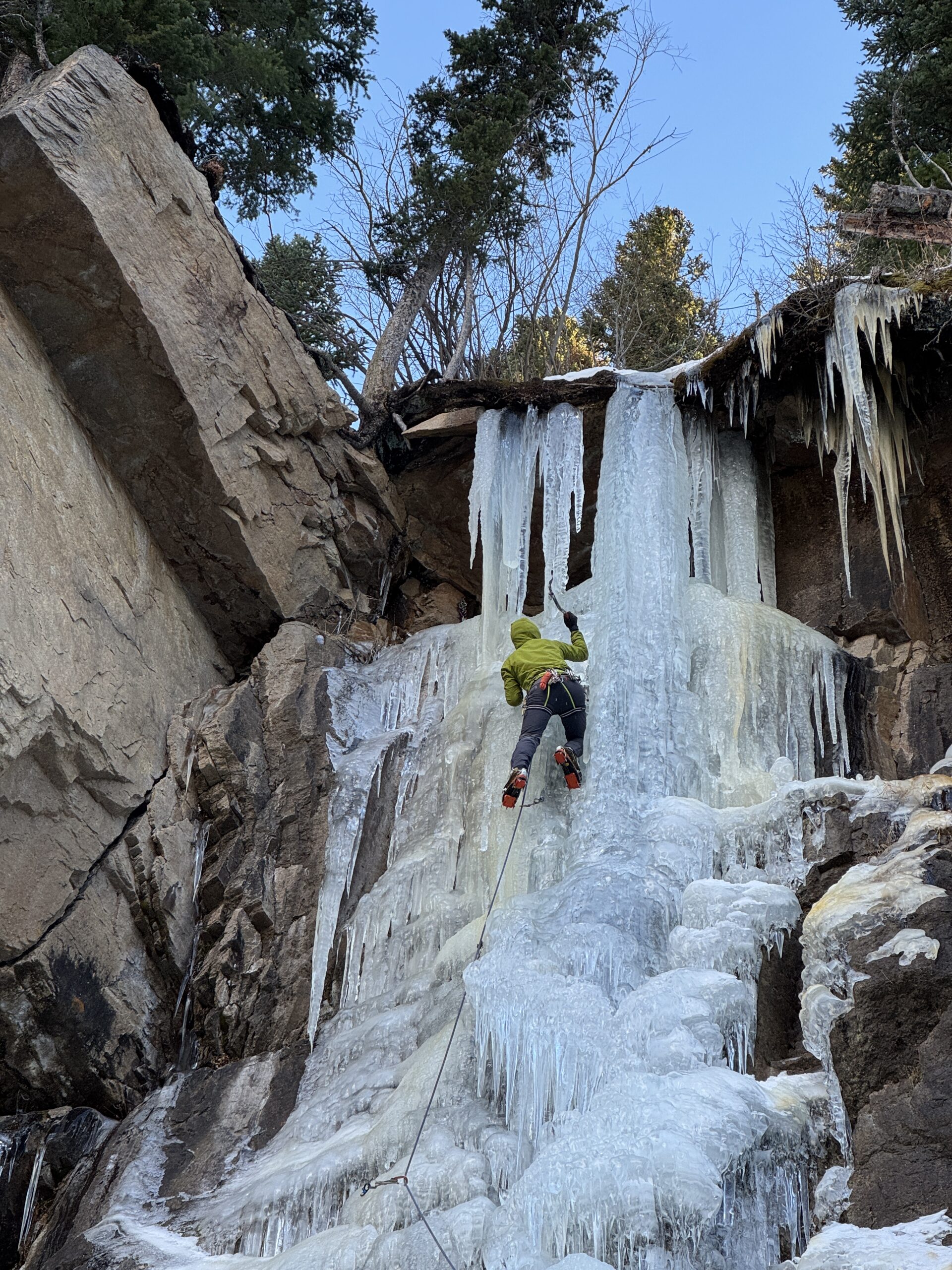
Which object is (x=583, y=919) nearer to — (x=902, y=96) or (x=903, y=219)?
(x=903, y=219)

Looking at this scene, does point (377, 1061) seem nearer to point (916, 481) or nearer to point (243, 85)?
point (916, 481)

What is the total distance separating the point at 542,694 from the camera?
7555 millimetres

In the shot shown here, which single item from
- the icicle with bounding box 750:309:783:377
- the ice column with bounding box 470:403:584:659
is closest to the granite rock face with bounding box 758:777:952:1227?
the ice column with bounding box 470:403:584:659

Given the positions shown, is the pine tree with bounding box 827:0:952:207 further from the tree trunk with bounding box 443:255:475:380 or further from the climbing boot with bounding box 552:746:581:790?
the climbing boot with bounding box 552:746:581:790

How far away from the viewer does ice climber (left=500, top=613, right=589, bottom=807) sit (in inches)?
291

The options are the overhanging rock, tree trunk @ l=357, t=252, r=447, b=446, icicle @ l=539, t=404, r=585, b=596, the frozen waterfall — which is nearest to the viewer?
the frozen waterfall

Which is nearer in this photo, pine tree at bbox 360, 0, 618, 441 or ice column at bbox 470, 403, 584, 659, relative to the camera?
ice column at bbox 470, 403, 584, 659

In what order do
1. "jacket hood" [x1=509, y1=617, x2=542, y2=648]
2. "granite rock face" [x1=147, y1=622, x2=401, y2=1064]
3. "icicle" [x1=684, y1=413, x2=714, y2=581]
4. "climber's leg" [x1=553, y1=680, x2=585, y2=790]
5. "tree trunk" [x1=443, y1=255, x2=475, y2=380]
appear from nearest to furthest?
"granite rock face" [x1=147, y1=622, x2=401, y2=1064] < "climber's leg" [x1=553, y1=680, x2=585, y2=790] < "jacket hood" [x1=509, y1=617, x2=542, y2=648] < "icicle" [x1=684, y1=413, x2=714, y2=581] < "tree trunk" [x1=443, y1=255, x2=475, y2=380]

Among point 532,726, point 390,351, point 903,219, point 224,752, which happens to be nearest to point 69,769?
point 224,752

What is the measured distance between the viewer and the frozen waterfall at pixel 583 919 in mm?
4570

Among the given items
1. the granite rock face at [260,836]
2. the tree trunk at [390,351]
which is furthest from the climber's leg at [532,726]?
the tree trunk at [390,351]

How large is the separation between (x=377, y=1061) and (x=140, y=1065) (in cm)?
169

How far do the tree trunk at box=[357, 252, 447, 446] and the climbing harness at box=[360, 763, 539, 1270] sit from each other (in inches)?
169

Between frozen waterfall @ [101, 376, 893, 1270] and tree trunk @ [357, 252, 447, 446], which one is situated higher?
tree trunk @ [357, 252, 447, 446]
